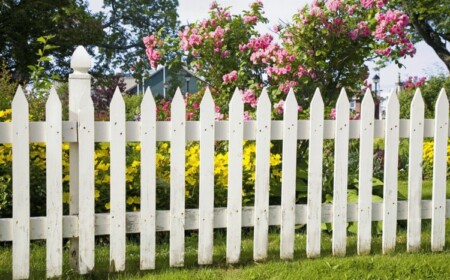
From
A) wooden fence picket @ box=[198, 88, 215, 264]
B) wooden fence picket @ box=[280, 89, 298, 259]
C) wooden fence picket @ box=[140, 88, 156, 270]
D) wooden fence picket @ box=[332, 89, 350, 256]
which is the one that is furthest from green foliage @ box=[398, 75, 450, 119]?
wooden fence picket @ box=[140, 88, 156, 270]

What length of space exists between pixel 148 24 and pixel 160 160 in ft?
77.9

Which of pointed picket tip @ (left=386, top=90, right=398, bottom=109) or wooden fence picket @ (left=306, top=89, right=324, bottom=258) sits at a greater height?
pointed picket tip @ (left=386, top=90, right=398, bottom=109)

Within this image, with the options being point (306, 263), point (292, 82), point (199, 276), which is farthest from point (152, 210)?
point (292, 82)

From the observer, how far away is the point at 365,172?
4.07 metres

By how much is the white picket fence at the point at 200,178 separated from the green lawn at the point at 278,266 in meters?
0.08

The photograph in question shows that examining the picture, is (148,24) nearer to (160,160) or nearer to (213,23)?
(213,23)

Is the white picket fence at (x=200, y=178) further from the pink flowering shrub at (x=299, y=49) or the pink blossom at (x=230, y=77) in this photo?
the pink blossom at (x=230, y=77)

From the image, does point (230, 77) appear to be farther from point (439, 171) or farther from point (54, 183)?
point (54, 183)

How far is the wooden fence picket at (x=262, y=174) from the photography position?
12.4 feet

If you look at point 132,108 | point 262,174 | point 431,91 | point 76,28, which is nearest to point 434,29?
point 431,91

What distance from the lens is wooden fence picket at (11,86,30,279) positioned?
3.41 metres

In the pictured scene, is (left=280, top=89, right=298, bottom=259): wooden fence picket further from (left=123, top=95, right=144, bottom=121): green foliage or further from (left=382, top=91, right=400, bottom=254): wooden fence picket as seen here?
(left=123, top=95, right=144, bottom=121): green foliage

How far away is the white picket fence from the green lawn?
0.28 ft

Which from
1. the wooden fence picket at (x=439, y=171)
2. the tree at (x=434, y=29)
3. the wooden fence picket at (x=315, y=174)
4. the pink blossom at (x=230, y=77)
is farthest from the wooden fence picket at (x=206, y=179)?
the tree at (x=434, y=29)
